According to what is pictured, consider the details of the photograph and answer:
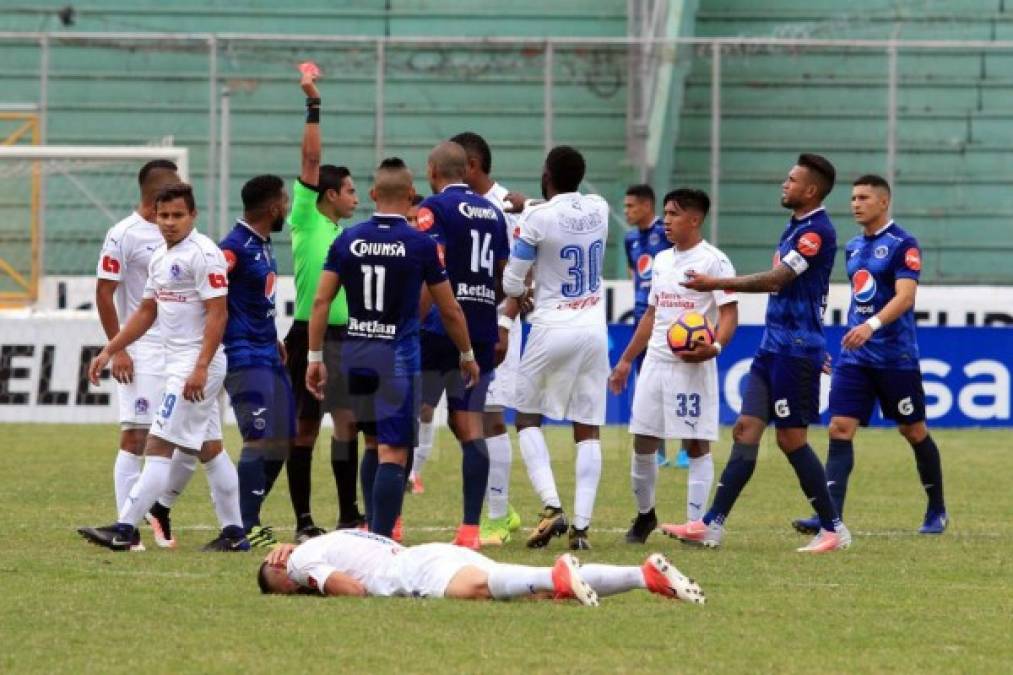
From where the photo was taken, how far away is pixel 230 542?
10961 millimetres

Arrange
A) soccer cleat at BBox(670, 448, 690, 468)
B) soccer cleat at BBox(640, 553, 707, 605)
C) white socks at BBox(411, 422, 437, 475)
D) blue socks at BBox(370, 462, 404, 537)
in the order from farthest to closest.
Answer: soccer cleat at BBox(670, 448, 690, 468) → white socks at BBox(411, 422, 437, 475) → blue socks at BBox(370, 462, 404, 537) → soccer cleat at BBox(640, 553, 707, 605)

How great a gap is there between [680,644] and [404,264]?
3362 millimetres

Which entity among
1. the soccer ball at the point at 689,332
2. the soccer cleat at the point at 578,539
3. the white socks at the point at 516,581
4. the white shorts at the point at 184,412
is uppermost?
the soccer ball at the point at 689,332

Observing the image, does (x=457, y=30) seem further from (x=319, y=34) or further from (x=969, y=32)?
(x=969, y=32)

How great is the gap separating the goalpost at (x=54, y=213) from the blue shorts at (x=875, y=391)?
12.7 metres

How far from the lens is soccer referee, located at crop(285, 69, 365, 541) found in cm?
1195

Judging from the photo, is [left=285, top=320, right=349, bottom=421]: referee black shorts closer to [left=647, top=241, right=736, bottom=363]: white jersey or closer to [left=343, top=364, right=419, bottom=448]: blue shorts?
[left=343, top=364, right=419, bottom=448]: blue shorts

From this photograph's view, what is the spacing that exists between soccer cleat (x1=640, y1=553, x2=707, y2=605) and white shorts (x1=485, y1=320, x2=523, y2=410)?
167 inches

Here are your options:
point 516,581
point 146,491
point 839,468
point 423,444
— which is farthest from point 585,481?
point 423,444

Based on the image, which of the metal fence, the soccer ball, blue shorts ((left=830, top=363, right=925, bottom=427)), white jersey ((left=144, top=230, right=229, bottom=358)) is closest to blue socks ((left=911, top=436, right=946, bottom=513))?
blue shorts ((left=830, top=363, right=925, bottom=427))

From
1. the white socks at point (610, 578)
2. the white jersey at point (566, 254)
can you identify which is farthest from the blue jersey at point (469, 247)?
the white socks at point (610, 578)

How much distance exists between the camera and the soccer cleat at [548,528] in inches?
450

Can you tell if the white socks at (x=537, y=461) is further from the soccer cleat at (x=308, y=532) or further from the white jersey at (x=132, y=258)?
the white jersey at (x=132, y=258)

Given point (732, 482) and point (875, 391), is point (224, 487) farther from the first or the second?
point (875, 391)
